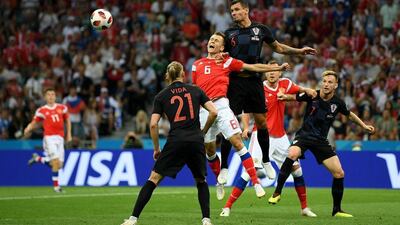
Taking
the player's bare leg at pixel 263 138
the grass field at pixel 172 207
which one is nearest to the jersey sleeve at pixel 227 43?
the player's bare leg at pixel 263 138

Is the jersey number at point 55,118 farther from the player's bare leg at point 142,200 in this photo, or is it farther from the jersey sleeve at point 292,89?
the player's bare leg at point 142,200

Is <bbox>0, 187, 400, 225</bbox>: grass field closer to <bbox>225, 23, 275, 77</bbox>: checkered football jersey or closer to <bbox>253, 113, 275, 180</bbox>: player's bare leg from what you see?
<bbox>253, 113, 275, 180</bbox>: player's bare leg

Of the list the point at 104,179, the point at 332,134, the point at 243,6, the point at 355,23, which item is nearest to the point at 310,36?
the point at 355,23

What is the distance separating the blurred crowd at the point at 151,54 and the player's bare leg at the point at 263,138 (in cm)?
1004

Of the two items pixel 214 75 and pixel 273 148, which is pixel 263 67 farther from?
pixel 273 148

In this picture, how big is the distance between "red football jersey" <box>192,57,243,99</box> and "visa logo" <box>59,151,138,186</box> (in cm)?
1029

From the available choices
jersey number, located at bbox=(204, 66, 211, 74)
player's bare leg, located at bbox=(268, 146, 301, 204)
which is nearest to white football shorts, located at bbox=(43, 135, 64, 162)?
jersey number, located at bbox=(204, 66, 211, 74)

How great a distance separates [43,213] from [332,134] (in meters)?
11.6

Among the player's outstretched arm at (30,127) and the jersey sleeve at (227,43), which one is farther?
the player's outstretched arm at (30,127)

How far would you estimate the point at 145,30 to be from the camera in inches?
1283

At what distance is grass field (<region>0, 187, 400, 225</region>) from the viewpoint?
15469 mm

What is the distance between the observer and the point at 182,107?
13.8m

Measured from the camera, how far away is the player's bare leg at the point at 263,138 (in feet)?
55.1

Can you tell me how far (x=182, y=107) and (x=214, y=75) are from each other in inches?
103
